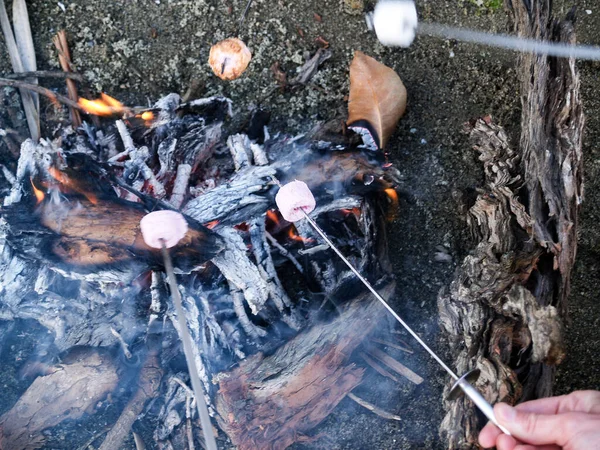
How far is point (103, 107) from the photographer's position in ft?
6.98

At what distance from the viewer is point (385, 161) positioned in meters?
1.97

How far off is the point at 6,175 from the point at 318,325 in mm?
1203

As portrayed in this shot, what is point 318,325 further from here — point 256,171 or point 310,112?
point 310,112

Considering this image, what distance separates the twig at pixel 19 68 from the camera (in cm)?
211

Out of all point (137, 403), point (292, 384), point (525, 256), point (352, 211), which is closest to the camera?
point (525, 256)

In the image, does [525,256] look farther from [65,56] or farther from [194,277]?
[65,56]

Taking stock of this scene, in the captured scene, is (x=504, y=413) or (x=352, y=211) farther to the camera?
(x=352, y=211)

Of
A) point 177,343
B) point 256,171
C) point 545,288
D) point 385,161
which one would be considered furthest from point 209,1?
point 545,288

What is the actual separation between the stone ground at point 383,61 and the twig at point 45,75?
0.04m

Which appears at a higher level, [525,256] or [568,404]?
[525,256]

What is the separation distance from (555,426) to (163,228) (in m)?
1.15

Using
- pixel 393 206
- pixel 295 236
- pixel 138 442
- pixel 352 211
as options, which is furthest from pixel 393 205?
pixel 138 442

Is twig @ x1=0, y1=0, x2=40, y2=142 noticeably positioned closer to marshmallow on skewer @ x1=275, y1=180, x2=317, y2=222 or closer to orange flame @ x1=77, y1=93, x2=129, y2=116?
orange flame @ x1=77, y1=93, x2=129, y2=116

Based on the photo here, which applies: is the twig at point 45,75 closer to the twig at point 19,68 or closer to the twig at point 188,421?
the twig at point 19,68
